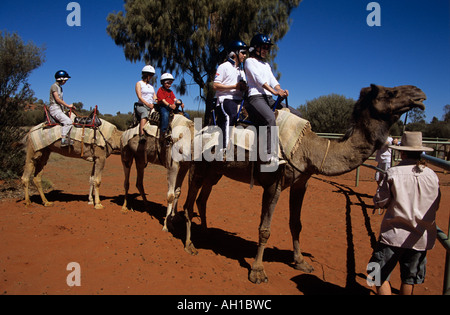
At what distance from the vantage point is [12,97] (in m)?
11.2

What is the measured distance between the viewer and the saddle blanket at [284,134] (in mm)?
4191

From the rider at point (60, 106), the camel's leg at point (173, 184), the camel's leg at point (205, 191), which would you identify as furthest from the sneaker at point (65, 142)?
the camel's leg at point (205, 191)

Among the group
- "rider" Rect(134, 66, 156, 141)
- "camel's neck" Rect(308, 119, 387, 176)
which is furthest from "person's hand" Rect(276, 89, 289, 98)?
"rider" Rect(134, 66, 156, 141)

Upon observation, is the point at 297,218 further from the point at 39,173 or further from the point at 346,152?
the point at 39,173

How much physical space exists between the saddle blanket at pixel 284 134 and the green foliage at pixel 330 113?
30.5 metres

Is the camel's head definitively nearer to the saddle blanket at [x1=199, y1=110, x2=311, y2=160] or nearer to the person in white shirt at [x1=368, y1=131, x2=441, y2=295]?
the person in white shirt at [x1=368, y1=131, x2=441, y2=295]

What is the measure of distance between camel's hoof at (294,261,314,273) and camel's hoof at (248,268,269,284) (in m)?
0.78

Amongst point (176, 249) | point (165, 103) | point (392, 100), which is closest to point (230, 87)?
point (392, 100)

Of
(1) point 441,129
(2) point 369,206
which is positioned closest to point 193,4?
(2) point 369,206

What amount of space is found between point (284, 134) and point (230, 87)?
123 cm

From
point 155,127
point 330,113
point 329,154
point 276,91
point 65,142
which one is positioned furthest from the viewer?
point 330,113

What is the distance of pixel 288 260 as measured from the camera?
17.2 ft
